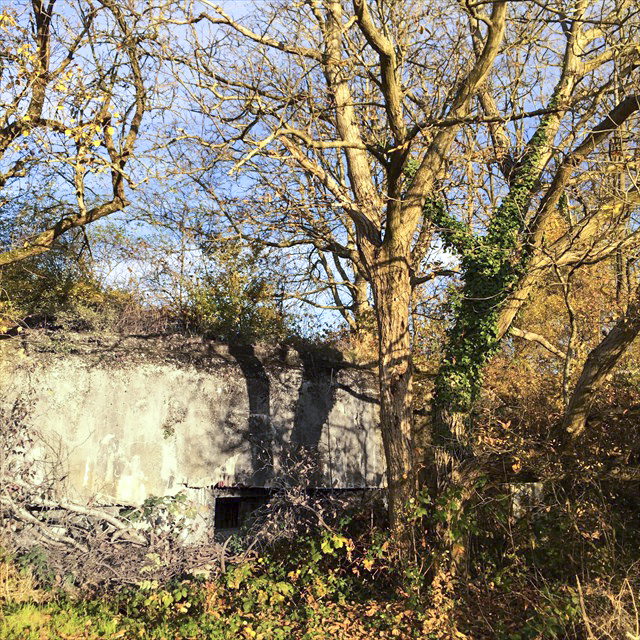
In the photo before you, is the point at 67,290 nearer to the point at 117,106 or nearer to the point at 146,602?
the point at 117,106

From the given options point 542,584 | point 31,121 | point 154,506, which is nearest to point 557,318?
point 542,584

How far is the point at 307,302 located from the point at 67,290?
478cm

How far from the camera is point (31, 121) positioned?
28.0ft

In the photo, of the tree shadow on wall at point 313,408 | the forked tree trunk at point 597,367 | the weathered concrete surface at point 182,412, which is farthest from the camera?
the tree shadow on wall at point 313,408

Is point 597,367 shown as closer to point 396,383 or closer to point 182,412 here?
point 396,383

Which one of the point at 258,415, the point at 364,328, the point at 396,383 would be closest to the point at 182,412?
the point at 258,415

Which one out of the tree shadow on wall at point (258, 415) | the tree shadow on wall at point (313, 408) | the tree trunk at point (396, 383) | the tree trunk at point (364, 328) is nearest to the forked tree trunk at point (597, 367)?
the tree trunk at point (396, 383)

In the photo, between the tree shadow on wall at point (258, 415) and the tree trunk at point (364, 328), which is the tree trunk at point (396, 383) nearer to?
the tree shadow on wall at point (258, 415)

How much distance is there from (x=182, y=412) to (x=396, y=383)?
340 centimetres

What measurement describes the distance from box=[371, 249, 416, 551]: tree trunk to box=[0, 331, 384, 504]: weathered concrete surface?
2.18 meters

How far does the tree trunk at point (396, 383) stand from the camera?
A: 27.4 feet

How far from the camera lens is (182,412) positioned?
9375 mm

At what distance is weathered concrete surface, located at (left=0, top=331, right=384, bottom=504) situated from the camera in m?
8.54

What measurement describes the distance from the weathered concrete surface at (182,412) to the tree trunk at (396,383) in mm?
2184
